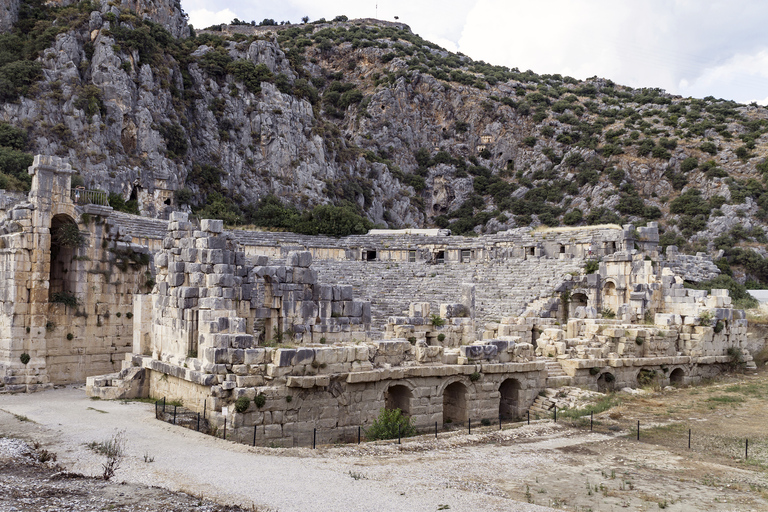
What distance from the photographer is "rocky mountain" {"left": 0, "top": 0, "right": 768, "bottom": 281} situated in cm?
4459

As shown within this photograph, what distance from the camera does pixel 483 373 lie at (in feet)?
55.7

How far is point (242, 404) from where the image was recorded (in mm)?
12508

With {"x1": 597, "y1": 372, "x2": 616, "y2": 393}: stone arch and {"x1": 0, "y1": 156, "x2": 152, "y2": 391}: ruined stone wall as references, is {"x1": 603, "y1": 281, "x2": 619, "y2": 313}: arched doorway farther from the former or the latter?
{"x1": 0, "y1": 156, "x2": 152, "y2": 391}: ruined stone wall

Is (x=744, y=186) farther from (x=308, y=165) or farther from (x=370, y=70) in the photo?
(x=370, y=70)

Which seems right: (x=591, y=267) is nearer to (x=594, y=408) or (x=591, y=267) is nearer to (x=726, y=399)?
(x=726, y=399)

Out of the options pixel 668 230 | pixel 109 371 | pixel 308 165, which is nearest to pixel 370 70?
pixel 308 165

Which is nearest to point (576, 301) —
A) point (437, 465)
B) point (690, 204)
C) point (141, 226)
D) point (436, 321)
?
point (436, 321)

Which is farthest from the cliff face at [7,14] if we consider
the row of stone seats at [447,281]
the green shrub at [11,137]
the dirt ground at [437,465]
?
the dirt ground at [437,465]

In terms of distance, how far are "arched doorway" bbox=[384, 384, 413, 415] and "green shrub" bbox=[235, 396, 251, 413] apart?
14.3 ft

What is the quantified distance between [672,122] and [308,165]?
41363mm

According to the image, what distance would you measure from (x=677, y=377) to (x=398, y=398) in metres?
13.0

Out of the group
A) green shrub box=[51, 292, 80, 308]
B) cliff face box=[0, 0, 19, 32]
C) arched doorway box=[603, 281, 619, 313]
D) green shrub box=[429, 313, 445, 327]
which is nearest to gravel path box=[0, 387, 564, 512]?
green shrub box=[51, 292, 80, 308]

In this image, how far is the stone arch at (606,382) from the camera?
2070 centimetres

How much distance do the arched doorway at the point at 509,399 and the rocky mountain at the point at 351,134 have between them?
26.7 metres
